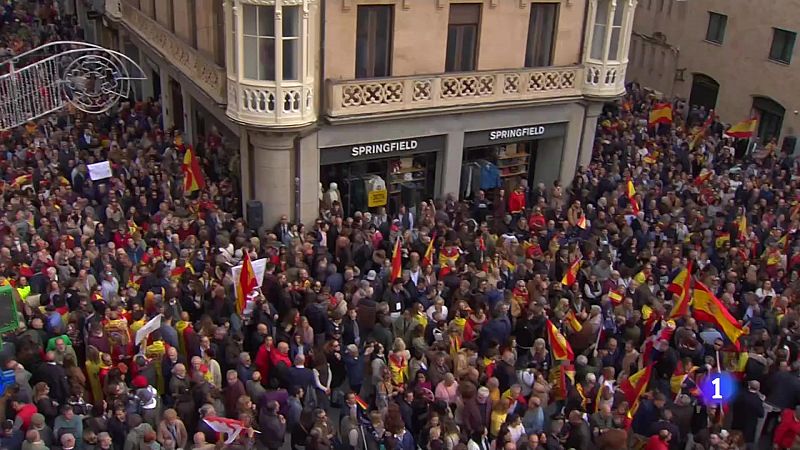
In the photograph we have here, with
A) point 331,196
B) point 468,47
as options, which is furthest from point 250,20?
point 468,47

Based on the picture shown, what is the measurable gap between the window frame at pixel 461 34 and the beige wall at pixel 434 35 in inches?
5.1

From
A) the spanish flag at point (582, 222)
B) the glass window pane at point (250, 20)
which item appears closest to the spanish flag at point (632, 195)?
the spanish flag at point (582, 222)

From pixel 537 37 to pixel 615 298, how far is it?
9.21 meters

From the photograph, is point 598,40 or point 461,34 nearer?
point 461,34

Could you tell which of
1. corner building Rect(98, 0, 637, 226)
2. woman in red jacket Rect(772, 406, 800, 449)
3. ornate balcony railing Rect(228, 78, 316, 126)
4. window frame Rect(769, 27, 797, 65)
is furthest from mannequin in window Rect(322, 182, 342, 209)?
window frame Rect(769, 27, 797, 65)

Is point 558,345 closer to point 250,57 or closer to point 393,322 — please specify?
point 393,322

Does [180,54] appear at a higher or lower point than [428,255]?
higher

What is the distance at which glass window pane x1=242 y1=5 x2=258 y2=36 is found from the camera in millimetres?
16172

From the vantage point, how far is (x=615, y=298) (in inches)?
526

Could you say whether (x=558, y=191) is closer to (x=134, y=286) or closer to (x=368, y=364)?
(x=368, y=364)

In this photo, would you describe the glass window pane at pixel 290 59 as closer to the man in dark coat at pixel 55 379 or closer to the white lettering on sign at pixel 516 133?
the white lettering on sign at pixel 516 133

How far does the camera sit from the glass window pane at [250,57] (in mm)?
16453

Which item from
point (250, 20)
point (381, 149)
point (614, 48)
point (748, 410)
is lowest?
point (748, 410)

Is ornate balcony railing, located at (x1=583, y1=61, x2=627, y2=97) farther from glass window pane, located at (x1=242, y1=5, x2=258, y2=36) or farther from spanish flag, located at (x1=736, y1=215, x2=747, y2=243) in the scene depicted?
glass window pane, located at (x1=242, y1=5, x2=258, y2=36)
